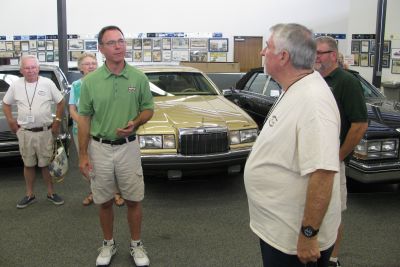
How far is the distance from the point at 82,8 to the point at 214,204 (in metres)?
12.1

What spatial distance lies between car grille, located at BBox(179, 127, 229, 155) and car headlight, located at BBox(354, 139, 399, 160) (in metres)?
1.54

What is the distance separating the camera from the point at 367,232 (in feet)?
13.9

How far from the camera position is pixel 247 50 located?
15266 millimetres

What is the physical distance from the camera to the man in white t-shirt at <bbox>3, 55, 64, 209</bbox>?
471 cm

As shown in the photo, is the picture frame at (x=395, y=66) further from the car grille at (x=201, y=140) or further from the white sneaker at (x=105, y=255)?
the white sneaker at (x=105, y=255)

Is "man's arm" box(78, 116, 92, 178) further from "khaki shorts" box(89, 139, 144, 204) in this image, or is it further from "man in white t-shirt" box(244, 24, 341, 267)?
"man in white t-shirt" box(244, 24, 341, 267)

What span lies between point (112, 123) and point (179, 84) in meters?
3.69

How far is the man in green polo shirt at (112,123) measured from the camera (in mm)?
3121

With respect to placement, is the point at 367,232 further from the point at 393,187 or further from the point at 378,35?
the point at 378,35

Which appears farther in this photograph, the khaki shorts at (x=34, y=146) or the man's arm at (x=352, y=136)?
the khaki shorts at (x=34, y=146)

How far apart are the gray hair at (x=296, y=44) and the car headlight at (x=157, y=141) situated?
3226 millimetres

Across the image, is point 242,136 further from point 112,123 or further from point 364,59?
point 364,59

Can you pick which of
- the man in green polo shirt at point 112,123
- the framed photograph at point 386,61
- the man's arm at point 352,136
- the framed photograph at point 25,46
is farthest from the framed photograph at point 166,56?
the man's arm at point 352,136

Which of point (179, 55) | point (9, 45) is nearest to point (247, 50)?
point (179, 55)
